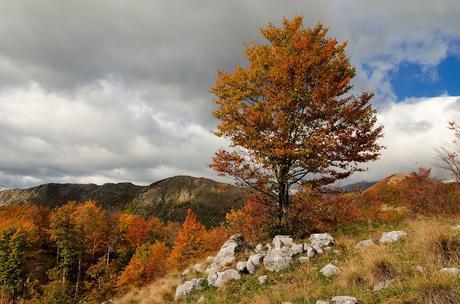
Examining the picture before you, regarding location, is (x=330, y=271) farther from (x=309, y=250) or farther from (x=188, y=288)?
(x=188, y=288)

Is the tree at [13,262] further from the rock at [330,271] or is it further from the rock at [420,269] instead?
the rock at [420,269]

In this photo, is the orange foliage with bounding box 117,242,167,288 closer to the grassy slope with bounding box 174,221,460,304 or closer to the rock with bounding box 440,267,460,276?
the grassy slope with bounding box 174,221,460,304

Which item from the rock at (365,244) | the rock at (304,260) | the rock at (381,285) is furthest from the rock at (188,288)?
the rock at (381,285)

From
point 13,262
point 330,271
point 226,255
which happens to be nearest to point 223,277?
point 226,255

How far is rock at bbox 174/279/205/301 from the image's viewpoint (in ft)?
43.4

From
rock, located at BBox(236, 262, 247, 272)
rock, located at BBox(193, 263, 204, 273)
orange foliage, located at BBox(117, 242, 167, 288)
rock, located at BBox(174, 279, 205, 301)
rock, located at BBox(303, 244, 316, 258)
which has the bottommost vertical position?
orange foliage, located at BBox(117, 242, 167, 288)

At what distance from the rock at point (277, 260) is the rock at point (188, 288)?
9.26ft

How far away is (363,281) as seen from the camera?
334 inches

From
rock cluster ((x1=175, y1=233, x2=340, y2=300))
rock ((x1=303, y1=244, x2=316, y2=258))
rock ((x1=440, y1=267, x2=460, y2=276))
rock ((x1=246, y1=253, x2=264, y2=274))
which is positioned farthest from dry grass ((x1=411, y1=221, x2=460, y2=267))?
rock ((x1=246, y1=253, x2=264, y2=274))

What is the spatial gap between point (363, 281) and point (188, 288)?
24.1ft

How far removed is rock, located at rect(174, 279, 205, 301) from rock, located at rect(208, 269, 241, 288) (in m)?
0.46

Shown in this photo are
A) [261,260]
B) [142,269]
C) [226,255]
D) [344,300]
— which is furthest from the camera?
[142,269]

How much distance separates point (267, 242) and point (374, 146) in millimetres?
6958

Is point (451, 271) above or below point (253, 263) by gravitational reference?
above
